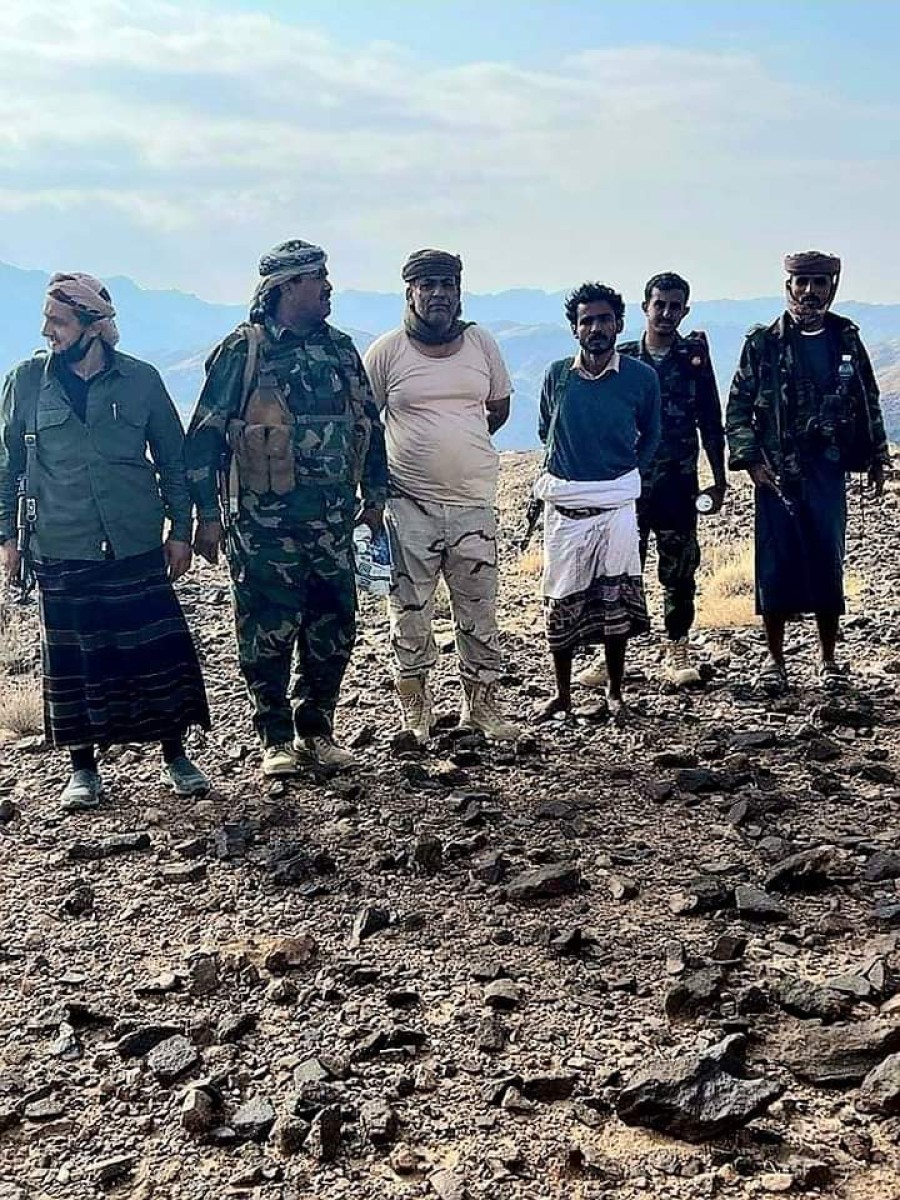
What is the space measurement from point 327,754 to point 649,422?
2155 millimetres

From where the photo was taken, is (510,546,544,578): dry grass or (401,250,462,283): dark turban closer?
(401,250,462,283): dark turban

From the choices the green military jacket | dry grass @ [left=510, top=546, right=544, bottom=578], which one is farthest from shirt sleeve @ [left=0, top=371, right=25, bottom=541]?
dry grass @ [left=510, top=546, right=544, bottom=578]

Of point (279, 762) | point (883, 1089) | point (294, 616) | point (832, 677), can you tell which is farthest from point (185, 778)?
point (832, 677)

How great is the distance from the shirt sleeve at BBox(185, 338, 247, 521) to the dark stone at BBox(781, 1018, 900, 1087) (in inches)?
120

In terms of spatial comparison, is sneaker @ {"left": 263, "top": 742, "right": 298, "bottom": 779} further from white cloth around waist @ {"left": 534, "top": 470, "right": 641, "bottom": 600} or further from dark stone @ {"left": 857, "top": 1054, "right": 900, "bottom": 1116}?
dark stone @ {"left": 857, "top": 1054, "right": 900, "bottom": 1116}

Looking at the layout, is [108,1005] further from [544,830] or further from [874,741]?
[874,741]

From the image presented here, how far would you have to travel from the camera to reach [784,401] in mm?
5805

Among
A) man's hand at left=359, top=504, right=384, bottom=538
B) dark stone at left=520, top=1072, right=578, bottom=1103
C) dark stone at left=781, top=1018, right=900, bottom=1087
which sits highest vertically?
man's hand at left=359, top=504, right=384, bottom=538

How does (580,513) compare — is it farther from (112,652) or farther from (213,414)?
(112,652)

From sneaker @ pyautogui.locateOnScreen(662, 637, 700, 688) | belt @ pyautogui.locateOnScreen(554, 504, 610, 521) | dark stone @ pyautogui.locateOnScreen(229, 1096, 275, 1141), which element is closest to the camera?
dark stone @ pyautogui.locateOnScreen(229, 1096, 275, 1141)

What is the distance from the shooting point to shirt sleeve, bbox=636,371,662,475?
554 cm

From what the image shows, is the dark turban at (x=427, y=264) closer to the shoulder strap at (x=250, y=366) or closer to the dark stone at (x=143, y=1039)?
the shoulder strap at (x=250, y=366)

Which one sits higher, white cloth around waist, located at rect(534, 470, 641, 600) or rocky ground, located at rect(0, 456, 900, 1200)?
white cloth around waist, located at rect(534, 470, 641, 600)

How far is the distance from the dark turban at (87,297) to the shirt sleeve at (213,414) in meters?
0.41
